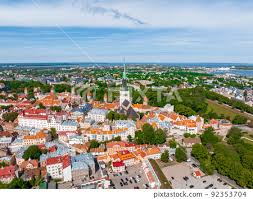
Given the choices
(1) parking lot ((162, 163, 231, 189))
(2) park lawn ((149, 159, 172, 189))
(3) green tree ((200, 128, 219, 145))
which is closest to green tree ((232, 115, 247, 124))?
(3) green tree ((200, 128, 219, 145))

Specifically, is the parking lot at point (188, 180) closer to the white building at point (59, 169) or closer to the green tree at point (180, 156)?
the green tree at point (180, 156)

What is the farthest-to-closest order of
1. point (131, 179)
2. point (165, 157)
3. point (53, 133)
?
point (53, 133), point (165, 157), point (131, 179)

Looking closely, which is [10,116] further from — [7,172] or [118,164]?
[118,164]

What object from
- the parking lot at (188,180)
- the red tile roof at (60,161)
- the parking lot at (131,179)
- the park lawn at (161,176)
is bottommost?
the parking lot at (131,179)

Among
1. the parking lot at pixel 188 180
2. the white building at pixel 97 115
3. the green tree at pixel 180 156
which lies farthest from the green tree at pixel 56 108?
the parking lot at pixel 188 180

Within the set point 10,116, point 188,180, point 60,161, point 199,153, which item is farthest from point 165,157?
point 10,116

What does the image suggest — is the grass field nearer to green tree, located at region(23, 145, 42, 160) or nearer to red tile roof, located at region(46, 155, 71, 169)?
red tile roof, located at region(46, 155, 71, 169)

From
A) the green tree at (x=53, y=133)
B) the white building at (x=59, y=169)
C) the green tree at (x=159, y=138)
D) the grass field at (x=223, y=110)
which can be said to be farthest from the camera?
the grass field at (x=223, y=110)

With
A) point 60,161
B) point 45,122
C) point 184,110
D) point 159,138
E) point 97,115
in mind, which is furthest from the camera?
point 184,110
